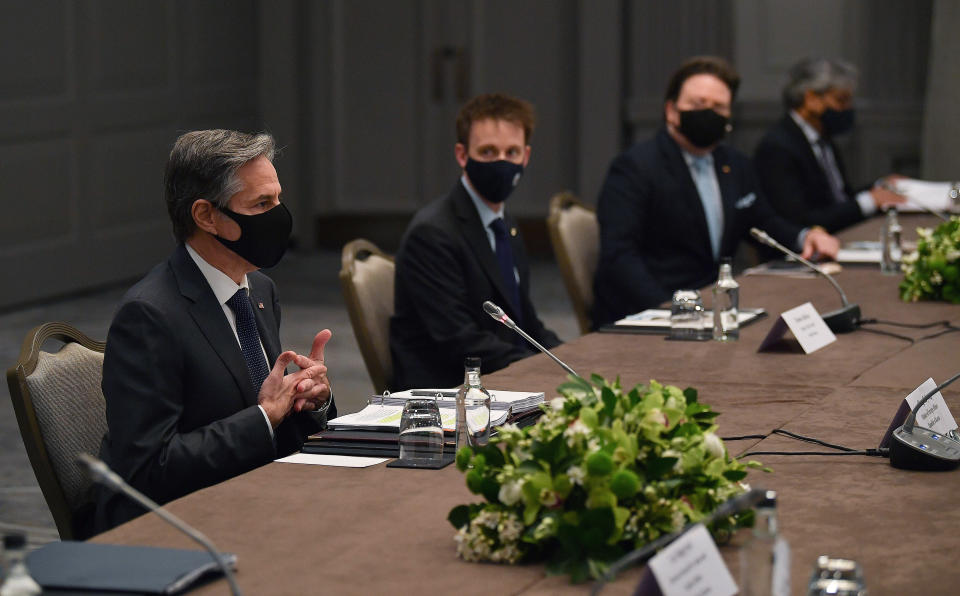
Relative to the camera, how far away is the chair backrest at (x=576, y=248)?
4918 millimetres

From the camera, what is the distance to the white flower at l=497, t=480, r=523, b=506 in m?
1.85

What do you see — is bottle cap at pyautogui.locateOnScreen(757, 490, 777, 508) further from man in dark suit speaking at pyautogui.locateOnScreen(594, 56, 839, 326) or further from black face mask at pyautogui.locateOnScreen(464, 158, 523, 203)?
man in dark suit speaking at pyautogui.locateOnScreen(594, 56, 839, 326)

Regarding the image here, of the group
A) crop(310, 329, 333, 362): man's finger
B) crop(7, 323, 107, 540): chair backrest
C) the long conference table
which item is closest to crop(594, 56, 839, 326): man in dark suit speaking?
the long conference table

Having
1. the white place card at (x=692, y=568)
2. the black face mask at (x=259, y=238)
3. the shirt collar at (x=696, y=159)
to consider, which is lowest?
the white place card at (x=692, y=568)

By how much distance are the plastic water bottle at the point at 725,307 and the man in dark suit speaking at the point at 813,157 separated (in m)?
2.23

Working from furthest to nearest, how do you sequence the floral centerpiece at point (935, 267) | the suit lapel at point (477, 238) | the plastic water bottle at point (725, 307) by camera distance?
the floral centerpiece at point (935, 267), the suit lapel at point (477, 238), the plastic water bottle at point (725, 307)

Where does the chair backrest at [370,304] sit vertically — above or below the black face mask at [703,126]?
below

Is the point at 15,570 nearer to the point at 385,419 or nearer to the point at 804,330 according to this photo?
the point at 385,419

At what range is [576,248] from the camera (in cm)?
503

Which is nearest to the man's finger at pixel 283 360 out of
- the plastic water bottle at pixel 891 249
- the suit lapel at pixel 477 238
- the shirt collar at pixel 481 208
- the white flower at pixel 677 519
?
the white flower at pixel 677 519

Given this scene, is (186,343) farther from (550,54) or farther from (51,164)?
(550,54)

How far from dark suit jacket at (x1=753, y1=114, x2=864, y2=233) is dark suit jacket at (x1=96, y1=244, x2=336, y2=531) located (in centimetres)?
365

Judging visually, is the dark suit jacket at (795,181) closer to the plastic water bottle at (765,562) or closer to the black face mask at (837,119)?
the black face mask at (837,119)

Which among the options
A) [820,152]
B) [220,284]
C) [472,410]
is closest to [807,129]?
[820,152]
